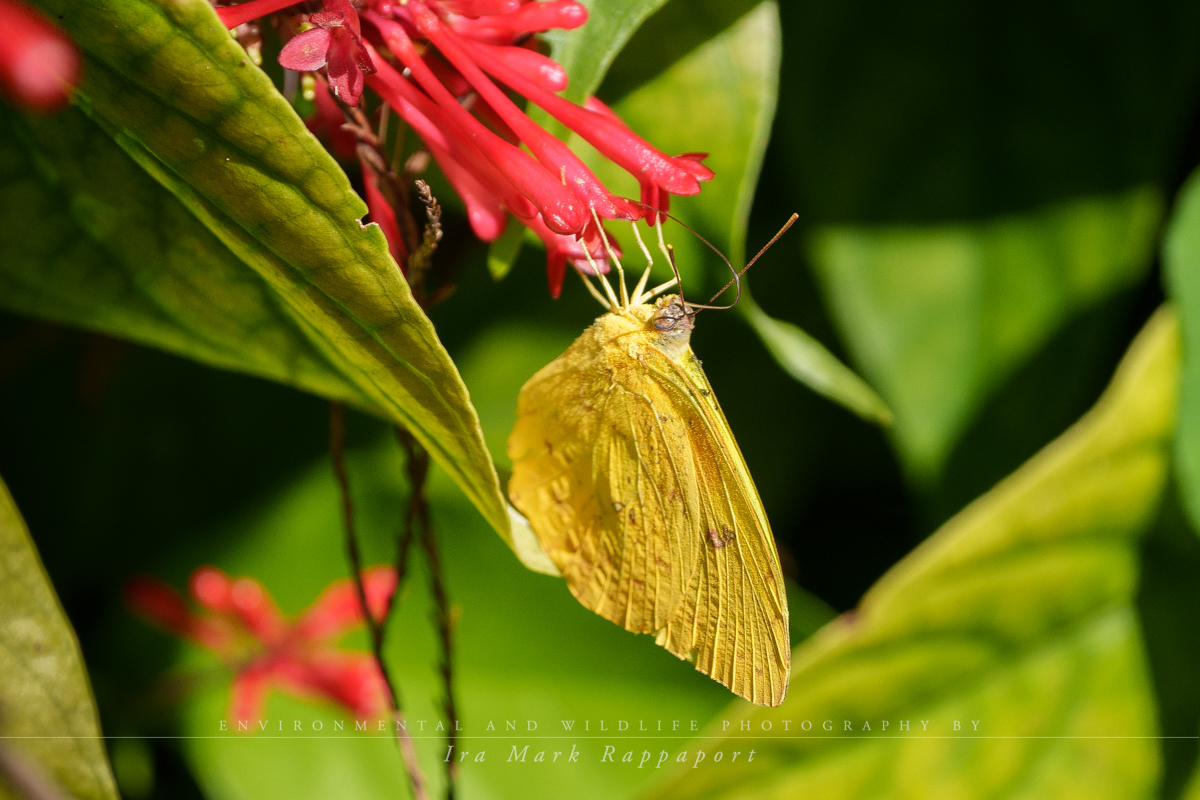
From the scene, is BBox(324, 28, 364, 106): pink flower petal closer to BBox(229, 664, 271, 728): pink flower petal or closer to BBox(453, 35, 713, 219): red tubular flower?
BBox(453, 35, 713, 219): red tubular flower

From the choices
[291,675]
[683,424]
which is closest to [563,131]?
[683,424]

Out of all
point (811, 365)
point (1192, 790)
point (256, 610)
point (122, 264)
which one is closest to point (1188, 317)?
point (811, 365)

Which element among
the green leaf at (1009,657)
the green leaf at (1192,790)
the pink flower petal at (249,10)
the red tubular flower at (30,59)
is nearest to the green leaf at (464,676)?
the green leaf at (1009,657)

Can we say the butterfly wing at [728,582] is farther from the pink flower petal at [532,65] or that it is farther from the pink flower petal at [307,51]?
the pink flower petal at [307,51]

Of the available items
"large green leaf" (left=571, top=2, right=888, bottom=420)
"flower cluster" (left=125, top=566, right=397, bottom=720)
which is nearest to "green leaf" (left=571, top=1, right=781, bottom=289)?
"large green leaf" (left=571, top=2, right=888, bottom=420)

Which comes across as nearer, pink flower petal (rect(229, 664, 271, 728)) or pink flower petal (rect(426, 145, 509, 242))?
pink flower petal (rect(426, 145, 509, 242))

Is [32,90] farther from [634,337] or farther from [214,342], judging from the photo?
[634,337]

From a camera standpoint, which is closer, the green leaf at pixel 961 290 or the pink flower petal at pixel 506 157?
the pink flower petal at pixel 506 157

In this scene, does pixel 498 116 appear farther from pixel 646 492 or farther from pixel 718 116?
pixel 646 492
